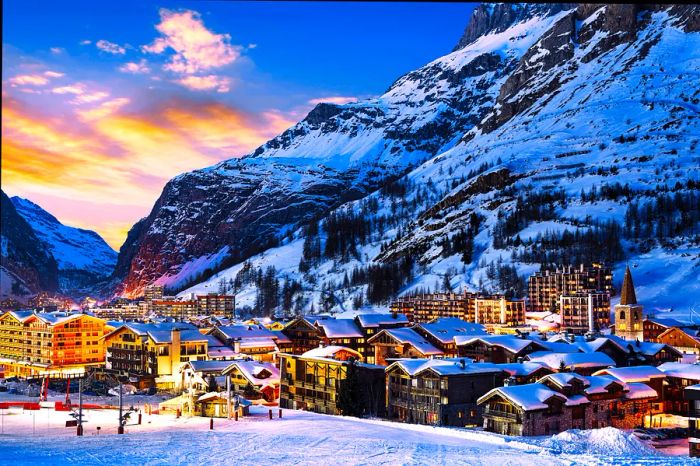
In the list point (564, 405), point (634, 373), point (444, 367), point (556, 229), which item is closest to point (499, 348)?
point (634, 373)

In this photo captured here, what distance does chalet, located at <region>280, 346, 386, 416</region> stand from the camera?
5550cm

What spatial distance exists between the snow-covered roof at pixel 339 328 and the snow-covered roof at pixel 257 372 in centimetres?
1704

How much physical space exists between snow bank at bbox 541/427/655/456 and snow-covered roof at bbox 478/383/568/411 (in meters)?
4.18

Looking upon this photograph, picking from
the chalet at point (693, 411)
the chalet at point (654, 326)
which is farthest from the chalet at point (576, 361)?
the chalet at point (654, 326)

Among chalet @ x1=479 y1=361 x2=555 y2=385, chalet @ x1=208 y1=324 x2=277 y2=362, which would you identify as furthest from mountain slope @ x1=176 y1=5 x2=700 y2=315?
chalet @ x1=479 y1=361 x2=555 y2=385

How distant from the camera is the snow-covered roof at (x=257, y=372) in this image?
60.6 meters

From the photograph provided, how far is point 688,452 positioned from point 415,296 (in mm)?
97207

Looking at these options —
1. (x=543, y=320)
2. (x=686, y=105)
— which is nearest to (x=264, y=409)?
(x=543, y=320)

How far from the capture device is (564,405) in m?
46.7

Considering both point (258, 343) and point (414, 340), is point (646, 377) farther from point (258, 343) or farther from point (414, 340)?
point (258, 343)

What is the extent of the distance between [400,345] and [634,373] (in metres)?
22.9

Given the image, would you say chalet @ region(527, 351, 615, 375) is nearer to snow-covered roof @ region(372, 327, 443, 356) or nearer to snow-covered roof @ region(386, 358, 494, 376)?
snow-covered roof @ region(386, 358, 494, 376)

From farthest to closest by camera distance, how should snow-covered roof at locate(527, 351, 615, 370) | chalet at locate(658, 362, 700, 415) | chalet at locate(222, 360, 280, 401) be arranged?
chalet at locate(222, 360, 280, 401)
snow-covered roof at locate(527, 351, 615, 370)
chalet at locate(658, 362, 700, 415)

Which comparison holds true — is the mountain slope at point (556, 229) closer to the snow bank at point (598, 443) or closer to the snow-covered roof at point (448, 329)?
the snow-covered roof at point (448, 329)
